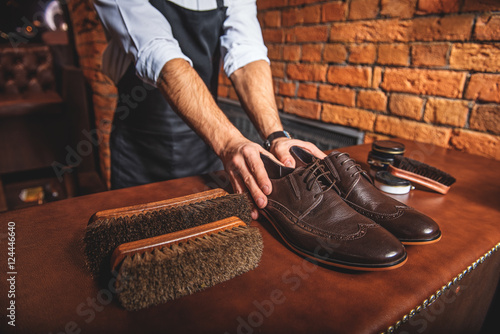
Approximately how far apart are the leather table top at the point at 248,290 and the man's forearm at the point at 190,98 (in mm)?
326

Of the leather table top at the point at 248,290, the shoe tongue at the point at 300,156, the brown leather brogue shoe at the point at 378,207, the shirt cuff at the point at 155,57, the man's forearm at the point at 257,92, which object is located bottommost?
the leather table top at the point at 248,290

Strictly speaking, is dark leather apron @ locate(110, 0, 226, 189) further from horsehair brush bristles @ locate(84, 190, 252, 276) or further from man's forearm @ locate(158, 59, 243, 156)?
horsehair brush bristles @ locate(84, 190, 252, 276)

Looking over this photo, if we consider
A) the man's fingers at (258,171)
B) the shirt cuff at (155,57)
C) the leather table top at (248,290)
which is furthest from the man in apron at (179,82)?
the leather table top at (248,290)

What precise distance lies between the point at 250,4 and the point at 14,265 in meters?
1.15

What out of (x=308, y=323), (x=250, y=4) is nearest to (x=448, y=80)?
(x=250, y=4)

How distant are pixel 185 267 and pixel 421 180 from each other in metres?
0.71

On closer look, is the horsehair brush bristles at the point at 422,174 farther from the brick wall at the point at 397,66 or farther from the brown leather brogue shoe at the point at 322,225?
the brick wall at the point at 397,66

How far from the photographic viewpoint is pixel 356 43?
1.37 m

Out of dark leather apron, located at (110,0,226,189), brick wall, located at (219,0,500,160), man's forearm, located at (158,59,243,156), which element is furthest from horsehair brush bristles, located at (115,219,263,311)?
brick wall, located at (219,0,500,160)

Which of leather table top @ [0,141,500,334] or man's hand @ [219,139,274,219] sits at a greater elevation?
man's hand @ [219,139,274,219]

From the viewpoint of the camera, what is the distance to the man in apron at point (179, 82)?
83 centimetres

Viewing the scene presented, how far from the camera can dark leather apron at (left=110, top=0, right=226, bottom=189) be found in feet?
3.61

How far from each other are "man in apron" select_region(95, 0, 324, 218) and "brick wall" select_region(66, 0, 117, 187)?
4.88 ft

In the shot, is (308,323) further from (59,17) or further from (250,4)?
(59,17)
